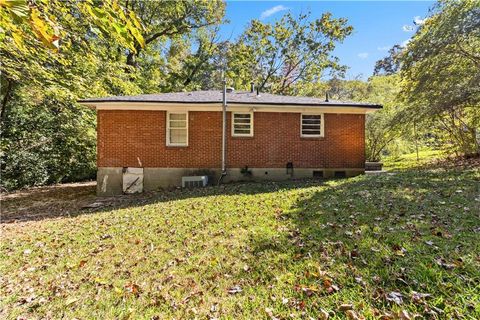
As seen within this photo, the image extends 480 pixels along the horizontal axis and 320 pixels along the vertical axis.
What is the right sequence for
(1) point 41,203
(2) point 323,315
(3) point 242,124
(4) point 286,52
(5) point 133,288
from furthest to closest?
(4) point 286,52 → (3) point 242,124 → (1) point 41,203 → (5) point 133,288 → (2) point 323,315

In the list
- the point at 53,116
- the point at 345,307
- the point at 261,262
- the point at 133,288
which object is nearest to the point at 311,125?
the point at 261,262

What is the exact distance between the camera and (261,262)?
363 cm

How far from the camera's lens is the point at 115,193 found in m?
10.5

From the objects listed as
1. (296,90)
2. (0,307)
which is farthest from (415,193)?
(296,90)

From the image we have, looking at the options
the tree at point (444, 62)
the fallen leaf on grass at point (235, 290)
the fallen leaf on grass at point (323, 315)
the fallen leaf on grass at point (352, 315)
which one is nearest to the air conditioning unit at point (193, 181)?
the fallen leaf on grass at point (235, 290)

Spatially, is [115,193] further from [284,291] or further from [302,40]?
[302,40]

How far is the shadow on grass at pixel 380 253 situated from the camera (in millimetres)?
2635

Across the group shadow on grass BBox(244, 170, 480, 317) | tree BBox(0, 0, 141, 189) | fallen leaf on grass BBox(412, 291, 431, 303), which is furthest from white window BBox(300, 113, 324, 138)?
fallen leaf on grass BBox(412, 291, 431, 303)

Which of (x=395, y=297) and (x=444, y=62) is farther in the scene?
(x=444, y=62)

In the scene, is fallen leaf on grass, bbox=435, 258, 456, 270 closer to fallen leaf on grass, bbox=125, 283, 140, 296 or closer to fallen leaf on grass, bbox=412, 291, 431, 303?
fallen leaf on grass, bbox=412, 291, 431, 303

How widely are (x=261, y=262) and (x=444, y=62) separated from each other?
1150cm

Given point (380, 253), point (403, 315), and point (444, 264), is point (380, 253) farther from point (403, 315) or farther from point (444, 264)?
point (403, 315)

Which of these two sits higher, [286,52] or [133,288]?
[286,52]

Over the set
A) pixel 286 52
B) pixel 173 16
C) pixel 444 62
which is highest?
pixel 173 16
